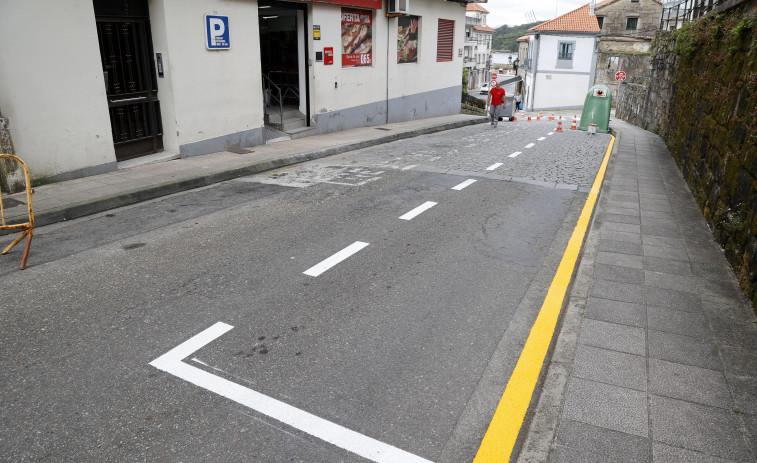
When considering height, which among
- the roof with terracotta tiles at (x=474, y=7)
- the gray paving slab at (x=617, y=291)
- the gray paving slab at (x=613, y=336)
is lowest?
the gray paving slab at (x=613, y=336)

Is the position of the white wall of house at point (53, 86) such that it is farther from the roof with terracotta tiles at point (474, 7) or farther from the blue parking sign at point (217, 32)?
the roof with terracotta tiles at point (474, 7)

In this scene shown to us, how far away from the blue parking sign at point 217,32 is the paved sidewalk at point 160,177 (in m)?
2.37

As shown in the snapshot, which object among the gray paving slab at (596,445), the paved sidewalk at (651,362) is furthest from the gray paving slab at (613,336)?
the gray paving slab at (596,445)

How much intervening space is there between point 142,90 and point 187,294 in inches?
296

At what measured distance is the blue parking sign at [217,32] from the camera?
11.4 m

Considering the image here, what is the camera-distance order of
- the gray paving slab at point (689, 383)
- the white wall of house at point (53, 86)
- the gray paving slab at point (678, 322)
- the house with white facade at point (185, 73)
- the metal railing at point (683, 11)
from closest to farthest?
the gray paving slab at point (689, 383) < the gray paving slab at point (678, 322) < the white wall of house at point (53, 86) < the house with white facade at point (185, 73) < the metal railing at point (683, 11)

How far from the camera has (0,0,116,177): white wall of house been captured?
818 cm

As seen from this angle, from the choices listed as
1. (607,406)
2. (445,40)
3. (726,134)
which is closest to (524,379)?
(607,406)

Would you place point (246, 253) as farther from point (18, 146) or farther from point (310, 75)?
point (310, 75)

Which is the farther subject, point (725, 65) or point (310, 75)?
point (310, 75)

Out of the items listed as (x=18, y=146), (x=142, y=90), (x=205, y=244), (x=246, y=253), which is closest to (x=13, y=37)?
(x=18, y=146)

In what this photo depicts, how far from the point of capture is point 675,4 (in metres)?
17.9

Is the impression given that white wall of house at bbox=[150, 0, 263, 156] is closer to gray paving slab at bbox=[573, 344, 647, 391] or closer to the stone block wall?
the stone block wall

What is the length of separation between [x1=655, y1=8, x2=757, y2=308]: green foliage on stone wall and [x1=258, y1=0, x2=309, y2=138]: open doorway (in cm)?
966
